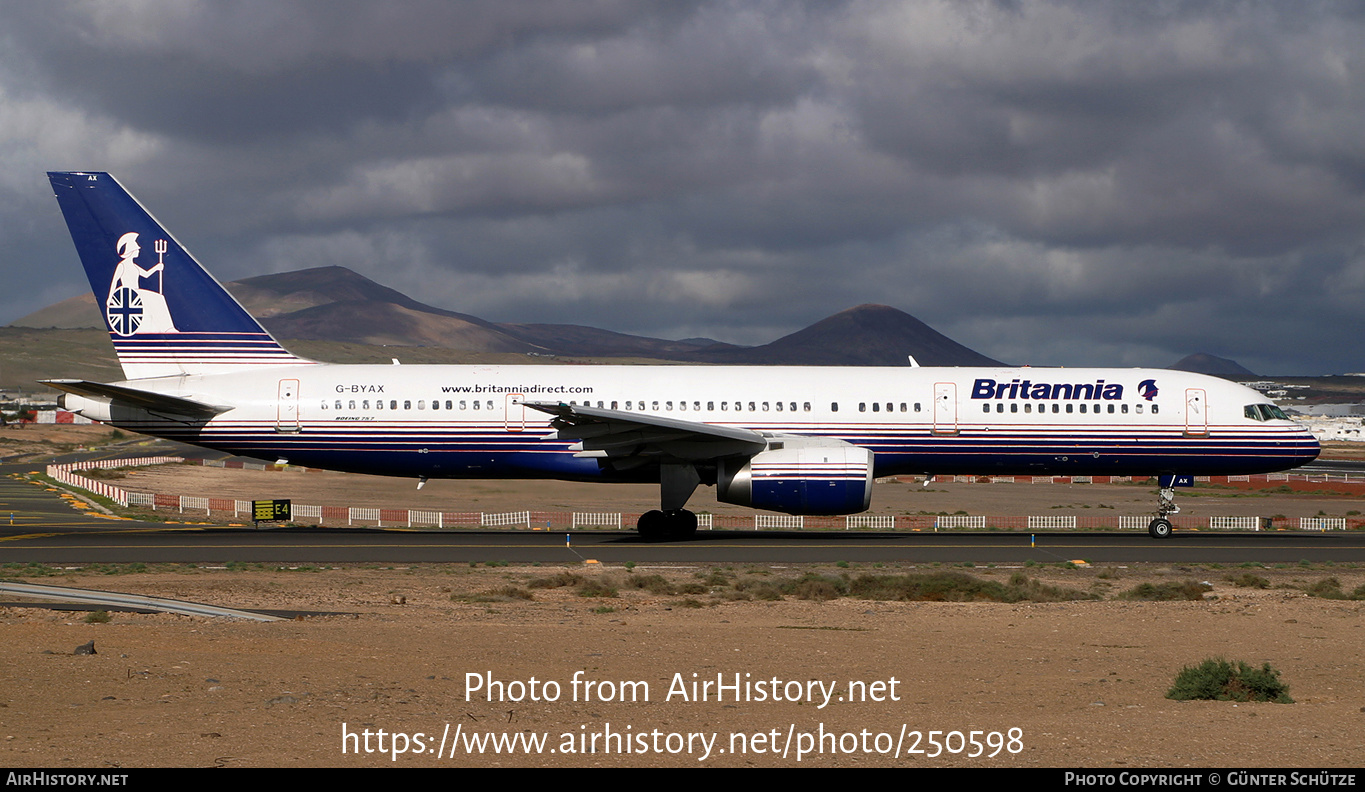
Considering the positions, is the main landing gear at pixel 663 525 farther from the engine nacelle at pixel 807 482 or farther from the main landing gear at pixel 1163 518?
the main landing gear at pixel 1163 518

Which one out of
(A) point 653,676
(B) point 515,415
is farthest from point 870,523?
(A) point 653,676

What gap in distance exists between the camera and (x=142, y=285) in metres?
29.4

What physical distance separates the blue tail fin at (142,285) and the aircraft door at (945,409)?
1762 centimetres

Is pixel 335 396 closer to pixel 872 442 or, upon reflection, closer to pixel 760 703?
pixel 872 442

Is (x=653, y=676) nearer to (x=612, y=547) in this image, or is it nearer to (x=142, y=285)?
(x=612, y=547)

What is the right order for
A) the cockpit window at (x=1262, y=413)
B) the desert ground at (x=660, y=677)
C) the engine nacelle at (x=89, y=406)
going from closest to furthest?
the desert ground at (x=660, y=677) → the engine nacelle at (x=89, y=406) → the cockpit window at (x=1262, y=413)

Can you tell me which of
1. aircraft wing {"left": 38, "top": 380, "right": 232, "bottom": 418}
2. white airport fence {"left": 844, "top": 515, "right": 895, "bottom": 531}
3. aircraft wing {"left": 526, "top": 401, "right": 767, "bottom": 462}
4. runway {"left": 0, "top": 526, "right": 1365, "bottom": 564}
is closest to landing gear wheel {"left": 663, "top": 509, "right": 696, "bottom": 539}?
runway {"left": 0, "top": 526, "right": 1365, "bottom": 564}

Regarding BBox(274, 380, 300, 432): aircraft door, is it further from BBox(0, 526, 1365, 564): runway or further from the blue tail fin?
BBox(0, 526, 1365, 564): runway

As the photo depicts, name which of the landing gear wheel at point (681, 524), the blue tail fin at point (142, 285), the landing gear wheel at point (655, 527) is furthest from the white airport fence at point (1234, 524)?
the blue tail fin at point (142, 285)

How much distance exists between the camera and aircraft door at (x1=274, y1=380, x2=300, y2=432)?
28484 mm

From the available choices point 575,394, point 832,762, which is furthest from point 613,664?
point 575,394

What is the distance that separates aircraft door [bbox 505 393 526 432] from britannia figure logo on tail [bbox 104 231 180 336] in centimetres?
934

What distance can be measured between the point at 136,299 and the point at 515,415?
10423 mm

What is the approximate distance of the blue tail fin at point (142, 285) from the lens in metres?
29.2
